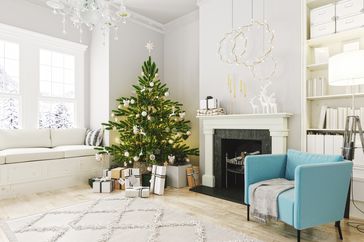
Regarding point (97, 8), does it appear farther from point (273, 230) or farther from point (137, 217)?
point (273, 230)

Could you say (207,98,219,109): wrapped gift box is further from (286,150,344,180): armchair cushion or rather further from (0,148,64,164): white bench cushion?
(0,148,64,164): white bench cushion

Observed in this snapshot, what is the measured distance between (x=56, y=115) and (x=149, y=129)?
78.6 inches

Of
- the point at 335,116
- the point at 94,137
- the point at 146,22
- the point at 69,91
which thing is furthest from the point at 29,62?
the point at 335,116

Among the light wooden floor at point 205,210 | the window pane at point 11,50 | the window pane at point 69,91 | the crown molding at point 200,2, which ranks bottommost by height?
the light wooden floor at point 205,210

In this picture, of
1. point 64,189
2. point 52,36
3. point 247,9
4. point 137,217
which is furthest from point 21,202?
point 247,9

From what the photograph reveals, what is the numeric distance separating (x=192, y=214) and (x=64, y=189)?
221cm

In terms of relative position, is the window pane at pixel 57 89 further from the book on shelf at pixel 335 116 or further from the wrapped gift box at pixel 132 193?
the book on shelf at pixel 335 116

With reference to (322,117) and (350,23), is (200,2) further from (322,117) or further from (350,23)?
(322,117)

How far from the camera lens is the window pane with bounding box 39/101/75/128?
463 centimetres

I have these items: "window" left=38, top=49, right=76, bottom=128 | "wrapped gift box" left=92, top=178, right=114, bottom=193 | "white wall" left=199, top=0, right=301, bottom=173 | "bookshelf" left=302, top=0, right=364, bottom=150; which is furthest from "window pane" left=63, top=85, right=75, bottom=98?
"bookshelf" left=302, top=0, right=364, bottom=150

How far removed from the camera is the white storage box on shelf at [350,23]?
267cm

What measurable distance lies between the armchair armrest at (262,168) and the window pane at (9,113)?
12.7 ft

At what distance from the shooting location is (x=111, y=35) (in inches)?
181

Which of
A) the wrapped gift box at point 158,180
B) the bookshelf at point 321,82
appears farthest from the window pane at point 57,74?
the bookshelf at point 321,82
